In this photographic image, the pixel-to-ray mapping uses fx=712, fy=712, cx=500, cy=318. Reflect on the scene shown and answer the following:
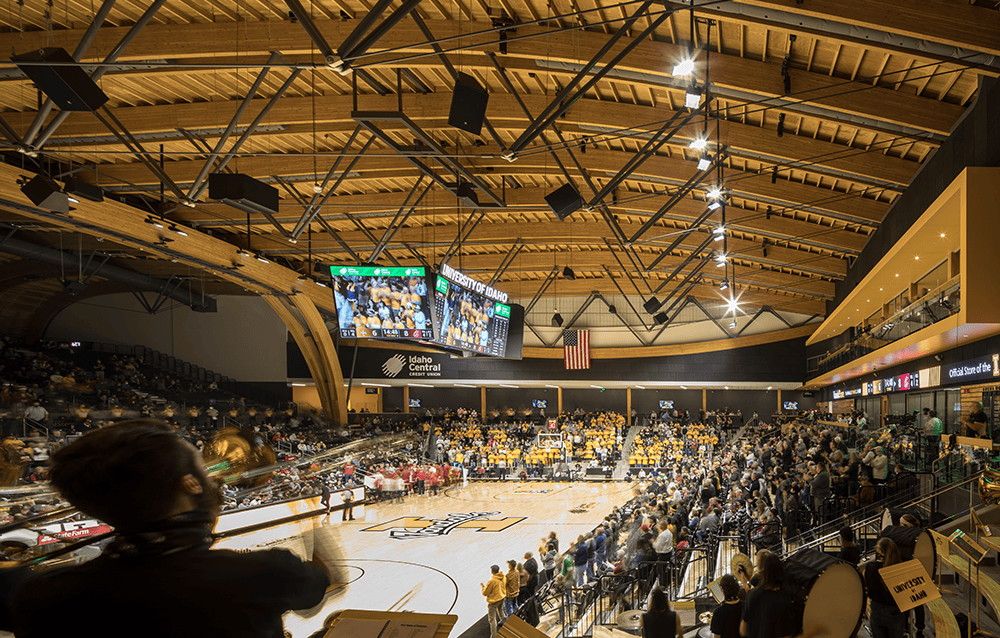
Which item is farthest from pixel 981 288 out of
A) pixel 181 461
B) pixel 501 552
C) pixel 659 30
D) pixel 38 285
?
pixel 38 285

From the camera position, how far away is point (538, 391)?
3988cm

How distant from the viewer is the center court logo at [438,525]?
56.5ft

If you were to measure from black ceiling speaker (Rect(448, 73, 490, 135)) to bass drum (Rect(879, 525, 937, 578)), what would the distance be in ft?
20.1

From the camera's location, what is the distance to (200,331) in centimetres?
3431

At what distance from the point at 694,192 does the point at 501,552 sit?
9.42 meters

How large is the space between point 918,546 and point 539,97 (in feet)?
30.6

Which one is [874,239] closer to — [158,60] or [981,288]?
[981,288]

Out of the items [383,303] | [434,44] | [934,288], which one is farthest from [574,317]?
[434,44]

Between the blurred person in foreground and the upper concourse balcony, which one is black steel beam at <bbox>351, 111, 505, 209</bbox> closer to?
the upper concourse balcony

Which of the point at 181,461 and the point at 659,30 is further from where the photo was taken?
the point at 659,30

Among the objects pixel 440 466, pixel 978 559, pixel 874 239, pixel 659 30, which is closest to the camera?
pixel 978 559

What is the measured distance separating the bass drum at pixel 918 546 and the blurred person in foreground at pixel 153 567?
16.6 ft

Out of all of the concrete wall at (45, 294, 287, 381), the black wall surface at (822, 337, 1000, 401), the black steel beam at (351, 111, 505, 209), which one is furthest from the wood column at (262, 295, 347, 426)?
the black wall surface at (822, 337, 1000, 401)

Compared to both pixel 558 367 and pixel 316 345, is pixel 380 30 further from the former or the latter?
pixel 558 367
